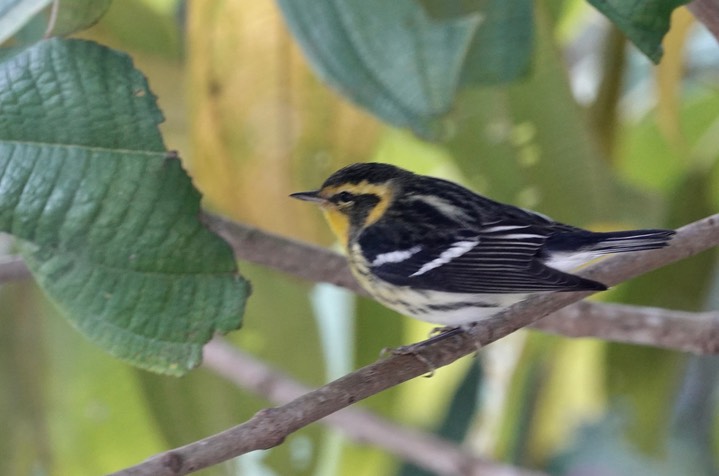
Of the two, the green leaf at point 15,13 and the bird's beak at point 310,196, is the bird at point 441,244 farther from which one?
the green leaf at point 15,13

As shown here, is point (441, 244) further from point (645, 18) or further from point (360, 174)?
point (645, 18)

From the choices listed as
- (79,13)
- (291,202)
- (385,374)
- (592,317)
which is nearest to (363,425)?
(291,202)

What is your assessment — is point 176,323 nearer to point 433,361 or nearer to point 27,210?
point 27,210

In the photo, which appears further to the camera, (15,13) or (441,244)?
(441,244)

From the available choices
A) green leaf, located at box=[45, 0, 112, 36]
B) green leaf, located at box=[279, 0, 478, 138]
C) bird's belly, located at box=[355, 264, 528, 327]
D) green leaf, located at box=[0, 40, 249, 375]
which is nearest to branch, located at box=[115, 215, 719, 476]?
bird's belly, located at box=[355, 264, 528, 327]

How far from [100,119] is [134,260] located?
16 cm

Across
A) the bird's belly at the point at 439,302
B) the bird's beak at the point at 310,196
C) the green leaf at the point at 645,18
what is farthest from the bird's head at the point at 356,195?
the green leaf at the point at 645,18

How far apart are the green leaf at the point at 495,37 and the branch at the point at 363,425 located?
2.12 feet

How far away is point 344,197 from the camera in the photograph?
136cm

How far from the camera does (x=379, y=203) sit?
54.0 inches

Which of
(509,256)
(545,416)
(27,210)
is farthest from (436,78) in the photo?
(545,416)

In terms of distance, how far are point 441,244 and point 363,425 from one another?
555 millimetres

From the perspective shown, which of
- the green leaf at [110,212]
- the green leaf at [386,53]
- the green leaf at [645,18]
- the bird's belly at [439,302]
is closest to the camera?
the green leaf at [645,18]

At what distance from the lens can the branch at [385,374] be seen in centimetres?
80
